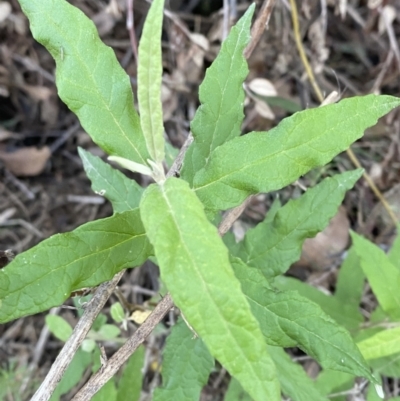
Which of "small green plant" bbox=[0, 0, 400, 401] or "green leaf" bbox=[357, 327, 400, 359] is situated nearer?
"small green plant" bbox=[0, 0, 400, 401]

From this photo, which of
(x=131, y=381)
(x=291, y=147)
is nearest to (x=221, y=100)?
(x=291, y=147)

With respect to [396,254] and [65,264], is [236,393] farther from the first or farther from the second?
[65,264]

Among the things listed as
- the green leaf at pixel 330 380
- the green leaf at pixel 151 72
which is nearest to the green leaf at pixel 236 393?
the green leaf at pixel 330 380

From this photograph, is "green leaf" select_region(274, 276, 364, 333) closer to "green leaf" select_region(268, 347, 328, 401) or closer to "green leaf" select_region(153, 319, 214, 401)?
"green leaf" select_region(268, 347, 328, 401)

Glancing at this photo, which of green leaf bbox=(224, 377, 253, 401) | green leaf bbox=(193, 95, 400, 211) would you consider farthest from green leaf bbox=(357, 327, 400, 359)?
green leaf bbox=(193, 95, 400, 211)

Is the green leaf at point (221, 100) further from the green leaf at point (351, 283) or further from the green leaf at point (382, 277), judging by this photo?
the green leaf at point (351, 283)

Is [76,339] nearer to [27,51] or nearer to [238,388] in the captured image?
[238,388]
